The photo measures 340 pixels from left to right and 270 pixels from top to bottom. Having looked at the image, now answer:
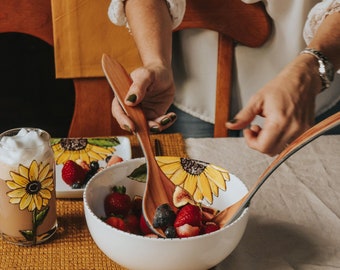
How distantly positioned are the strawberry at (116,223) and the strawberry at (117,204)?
0.14 feet

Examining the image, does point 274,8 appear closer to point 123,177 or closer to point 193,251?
point 123,177

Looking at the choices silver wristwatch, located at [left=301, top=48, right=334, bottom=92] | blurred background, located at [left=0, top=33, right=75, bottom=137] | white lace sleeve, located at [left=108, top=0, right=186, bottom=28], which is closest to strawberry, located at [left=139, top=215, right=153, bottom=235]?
silver wristwatch, located at [left=301, top=48, right=334, bottom=92]

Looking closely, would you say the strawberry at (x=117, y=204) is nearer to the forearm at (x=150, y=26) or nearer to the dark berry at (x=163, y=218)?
the dark berry at (x=163, y=218)

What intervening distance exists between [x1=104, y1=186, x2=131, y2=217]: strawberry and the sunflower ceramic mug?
0.07 meters

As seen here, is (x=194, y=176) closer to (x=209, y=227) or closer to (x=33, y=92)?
(x=209, y=227)

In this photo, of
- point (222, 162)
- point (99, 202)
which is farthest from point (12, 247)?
point (222, 162)

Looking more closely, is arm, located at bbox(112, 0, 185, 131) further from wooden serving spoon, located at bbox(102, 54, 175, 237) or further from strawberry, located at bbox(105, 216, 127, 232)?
strawberry, located at bbox(105, 216, 127, 232)

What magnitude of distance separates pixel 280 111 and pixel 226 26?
63cm

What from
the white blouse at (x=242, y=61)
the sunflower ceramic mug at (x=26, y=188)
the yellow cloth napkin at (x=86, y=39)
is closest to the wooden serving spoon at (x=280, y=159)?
the sunflower ceramic mug at (x=26, y=188)

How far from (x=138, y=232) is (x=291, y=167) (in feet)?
1.18

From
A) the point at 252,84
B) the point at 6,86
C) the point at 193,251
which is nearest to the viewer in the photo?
the point at 193,251

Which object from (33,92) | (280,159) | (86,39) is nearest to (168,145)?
(280,159)

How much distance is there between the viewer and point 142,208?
73 cm

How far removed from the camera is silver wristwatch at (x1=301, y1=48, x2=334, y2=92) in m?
0.87
